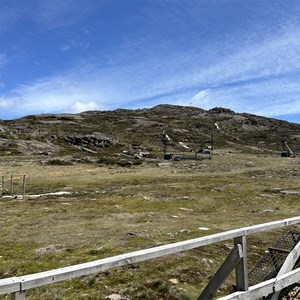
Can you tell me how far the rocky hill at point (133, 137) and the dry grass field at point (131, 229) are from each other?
3777 centimetres

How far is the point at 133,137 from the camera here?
124 metres

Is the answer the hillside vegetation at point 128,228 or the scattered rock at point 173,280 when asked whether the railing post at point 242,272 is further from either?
the scattered rock at point 173,280

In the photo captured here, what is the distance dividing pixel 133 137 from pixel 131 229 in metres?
108

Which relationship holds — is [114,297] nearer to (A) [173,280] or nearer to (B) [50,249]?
(A) [173,280]

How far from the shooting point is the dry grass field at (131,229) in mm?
9266

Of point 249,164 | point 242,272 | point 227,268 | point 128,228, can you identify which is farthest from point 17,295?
point 249,164

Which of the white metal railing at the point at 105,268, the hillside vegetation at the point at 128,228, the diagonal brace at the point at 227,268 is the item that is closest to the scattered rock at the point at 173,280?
the hillside vegetation at the point at 128,228

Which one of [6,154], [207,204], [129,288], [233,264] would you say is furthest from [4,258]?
[6,154]

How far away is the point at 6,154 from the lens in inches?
2867

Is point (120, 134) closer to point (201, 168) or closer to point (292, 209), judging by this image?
point (201, 168)

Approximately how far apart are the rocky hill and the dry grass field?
3777cm

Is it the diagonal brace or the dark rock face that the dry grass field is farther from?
the dark rock face

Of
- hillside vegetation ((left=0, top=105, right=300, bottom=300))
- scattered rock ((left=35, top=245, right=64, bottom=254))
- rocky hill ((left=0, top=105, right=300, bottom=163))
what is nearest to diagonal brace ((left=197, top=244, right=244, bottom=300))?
hillside vegetation ((left=0, top=105, right=300, bottom=300))

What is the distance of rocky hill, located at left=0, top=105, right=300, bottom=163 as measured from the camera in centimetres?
8175
